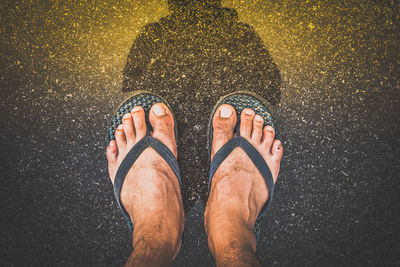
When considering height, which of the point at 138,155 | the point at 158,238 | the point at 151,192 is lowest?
the point at 158,238

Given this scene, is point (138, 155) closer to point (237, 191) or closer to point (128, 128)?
point (128, 128)

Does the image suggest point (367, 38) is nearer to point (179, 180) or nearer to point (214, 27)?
point (214, 27)

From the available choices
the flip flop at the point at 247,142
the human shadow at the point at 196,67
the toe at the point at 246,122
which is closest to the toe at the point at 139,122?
the human shadow at the point at 196,67

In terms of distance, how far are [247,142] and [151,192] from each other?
536mm

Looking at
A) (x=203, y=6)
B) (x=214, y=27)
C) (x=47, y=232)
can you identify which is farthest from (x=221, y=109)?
(x=47, y=232)

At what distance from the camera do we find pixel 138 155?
3.43 ft

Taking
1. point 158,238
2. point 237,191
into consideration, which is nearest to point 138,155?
point 158,238

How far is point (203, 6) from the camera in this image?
110cm

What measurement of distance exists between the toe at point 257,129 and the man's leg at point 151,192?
0.42 metres

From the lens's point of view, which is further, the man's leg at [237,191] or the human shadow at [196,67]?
the human shadow at [196,67]

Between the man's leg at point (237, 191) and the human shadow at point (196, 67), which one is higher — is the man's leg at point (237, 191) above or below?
below

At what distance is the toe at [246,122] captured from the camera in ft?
3.57

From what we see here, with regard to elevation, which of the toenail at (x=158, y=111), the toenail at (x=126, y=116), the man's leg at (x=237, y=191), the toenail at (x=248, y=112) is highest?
the toenail at (x=248, y=112)

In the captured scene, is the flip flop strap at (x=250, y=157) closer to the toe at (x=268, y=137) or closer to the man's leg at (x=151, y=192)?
the toe at (x=268, y=137)
